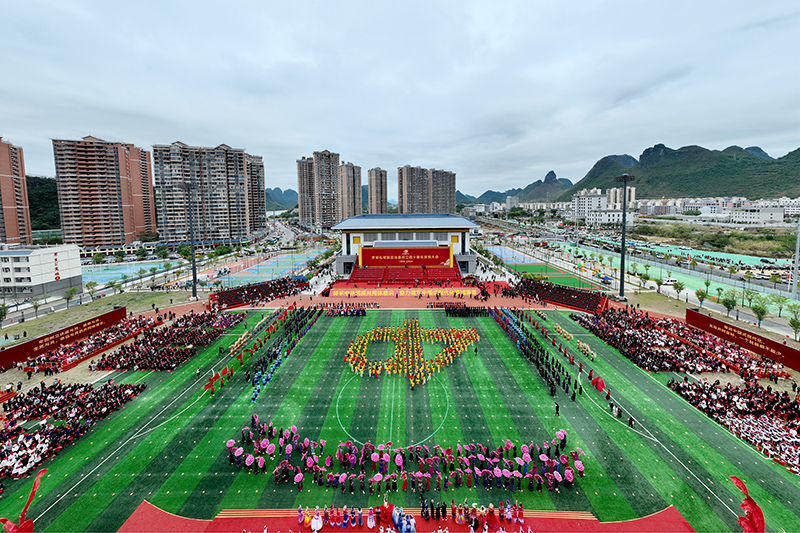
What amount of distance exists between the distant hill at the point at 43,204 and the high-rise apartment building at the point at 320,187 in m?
71.2

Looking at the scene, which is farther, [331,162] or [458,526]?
[331,162]

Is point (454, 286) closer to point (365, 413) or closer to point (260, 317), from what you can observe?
point (260, 317)

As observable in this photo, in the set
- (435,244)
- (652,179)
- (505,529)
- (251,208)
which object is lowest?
(505,529)

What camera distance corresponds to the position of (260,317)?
115ft

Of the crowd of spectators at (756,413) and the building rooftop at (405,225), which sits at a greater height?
the building rooftop at (405,225)

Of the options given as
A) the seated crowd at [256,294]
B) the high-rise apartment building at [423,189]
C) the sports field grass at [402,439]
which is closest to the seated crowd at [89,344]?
the sports field grass at [402,439]

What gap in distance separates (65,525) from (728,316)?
47.1m

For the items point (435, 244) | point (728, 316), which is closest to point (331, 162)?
point (435, 244)

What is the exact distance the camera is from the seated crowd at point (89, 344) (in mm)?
23698

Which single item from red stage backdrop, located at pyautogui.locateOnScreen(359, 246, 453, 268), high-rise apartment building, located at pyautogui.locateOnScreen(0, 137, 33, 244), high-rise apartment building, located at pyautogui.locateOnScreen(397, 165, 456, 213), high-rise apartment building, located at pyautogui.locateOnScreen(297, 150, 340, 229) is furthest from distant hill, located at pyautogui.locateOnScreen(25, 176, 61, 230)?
high-rise apartment building, located at pyautogui.locateOnScreen(397, 165, 456, 213)

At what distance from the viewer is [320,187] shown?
136875mm

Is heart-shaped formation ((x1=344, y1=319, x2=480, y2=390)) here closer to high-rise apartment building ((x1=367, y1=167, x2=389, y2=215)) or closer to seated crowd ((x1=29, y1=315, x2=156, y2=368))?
seated crowd ((x1=29, y1=315, x2=156, y2=368))

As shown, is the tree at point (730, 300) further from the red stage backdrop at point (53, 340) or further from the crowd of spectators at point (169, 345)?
the red stage backdrop at point (53, 340)

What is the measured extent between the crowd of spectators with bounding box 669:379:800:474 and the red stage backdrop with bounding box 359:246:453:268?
39.1 meters
